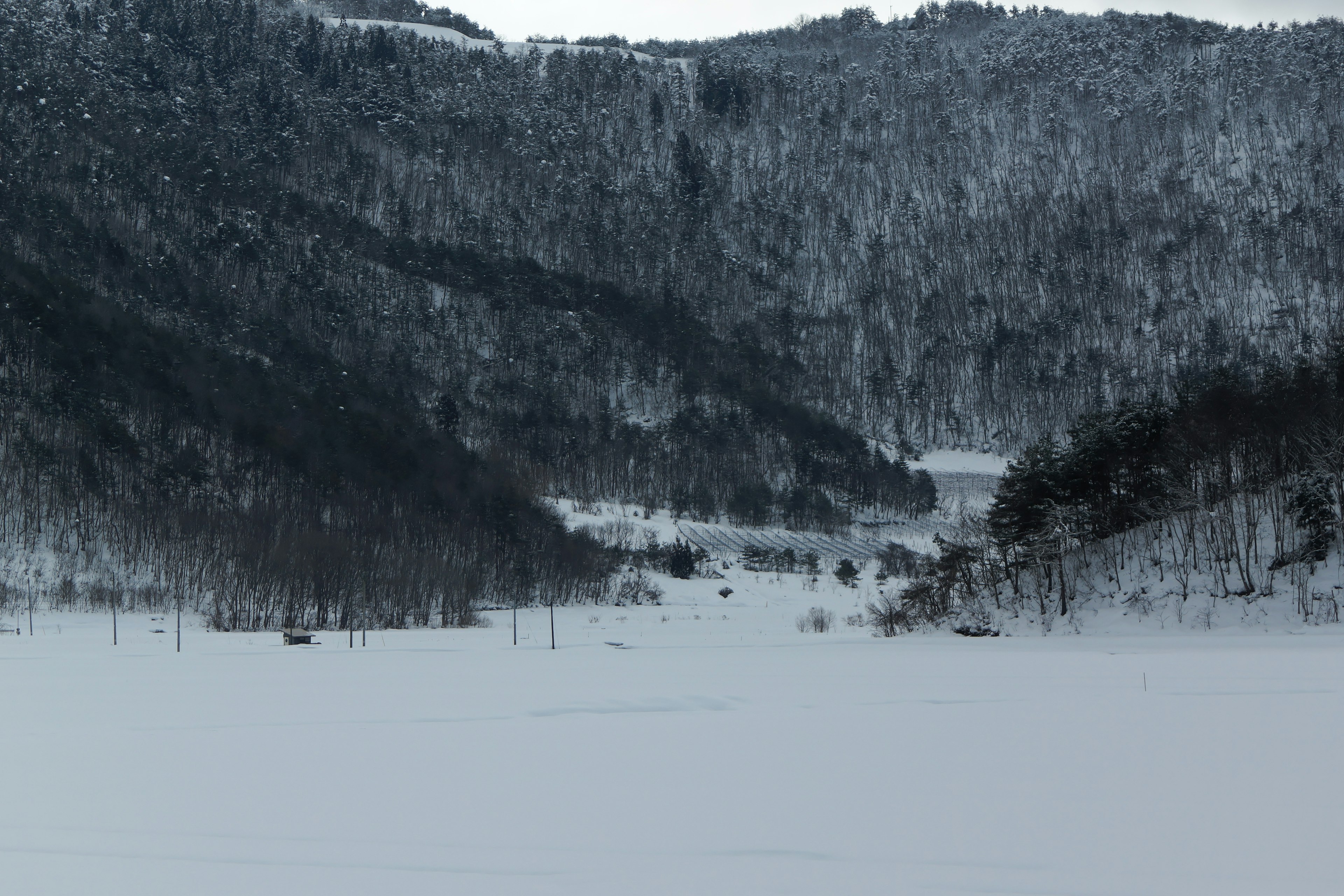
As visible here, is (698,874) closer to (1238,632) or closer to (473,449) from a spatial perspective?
(1238,632)

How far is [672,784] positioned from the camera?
10.2m

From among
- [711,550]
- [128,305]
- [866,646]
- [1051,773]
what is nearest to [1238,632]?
[866,646]

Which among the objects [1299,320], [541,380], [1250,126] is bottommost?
[541,380]

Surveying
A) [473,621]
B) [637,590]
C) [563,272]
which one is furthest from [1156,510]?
[563,272]

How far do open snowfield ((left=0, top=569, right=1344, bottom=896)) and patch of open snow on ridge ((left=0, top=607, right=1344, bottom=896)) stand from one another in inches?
1.6

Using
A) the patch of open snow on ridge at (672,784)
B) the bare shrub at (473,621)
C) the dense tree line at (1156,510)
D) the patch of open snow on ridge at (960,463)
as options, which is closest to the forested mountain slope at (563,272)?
the patch of open snow on ridge at (960,463)

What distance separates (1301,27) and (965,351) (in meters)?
119

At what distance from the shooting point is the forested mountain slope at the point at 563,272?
83.8 meters

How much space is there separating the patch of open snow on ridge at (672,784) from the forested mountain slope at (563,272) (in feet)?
167

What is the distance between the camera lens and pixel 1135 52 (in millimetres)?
197750

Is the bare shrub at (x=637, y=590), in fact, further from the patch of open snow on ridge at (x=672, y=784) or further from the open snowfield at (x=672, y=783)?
the patch of open snow on ridge at (x=672, y=784)

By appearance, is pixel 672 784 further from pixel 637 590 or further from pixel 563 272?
pixel 563 272

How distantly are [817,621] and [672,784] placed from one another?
35.8m

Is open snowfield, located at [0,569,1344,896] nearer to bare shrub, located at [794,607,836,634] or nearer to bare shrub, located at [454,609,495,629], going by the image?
bare shrub, located at [794,607,836,634]
